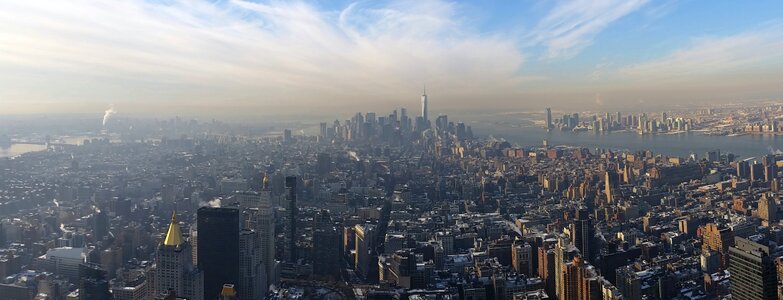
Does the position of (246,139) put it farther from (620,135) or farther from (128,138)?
(620,135)

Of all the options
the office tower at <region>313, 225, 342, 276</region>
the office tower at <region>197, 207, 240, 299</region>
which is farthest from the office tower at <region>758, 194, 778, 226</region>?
the office tower at <region>197, 207, 240, 299</region>

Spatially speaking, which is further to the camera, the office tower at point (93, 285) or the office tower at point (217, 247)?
the office tower at point (217, 247)

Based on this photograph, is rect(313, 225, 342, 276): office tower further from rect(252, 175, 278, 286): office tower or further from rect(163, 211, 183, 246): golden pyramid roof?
rect(163, 211, 183, 246): golden pyramid roof

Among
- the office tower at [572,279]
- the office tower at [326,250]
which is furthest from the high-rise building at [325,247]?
the office tower at [572,279]

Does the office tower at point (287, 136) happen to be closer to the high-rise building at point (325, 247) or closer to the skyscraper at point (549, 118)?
the high-rise building at point (325, 247)

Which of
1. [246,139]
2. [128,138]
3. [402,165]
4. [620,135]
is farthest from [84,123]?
[620,135]

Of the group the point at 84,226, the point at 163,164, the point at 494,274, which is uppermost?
the point at 163,164
